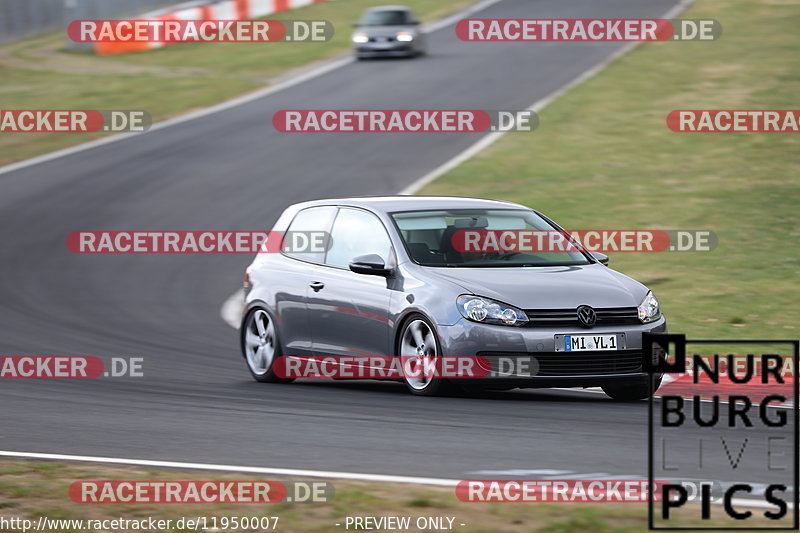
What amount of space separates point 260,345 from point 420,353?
7.59ft

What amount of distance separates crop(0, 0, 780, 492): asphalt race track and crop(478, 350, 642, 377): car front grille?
0.26 meters

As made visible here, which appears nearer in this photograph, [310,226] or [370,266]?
[370,266]

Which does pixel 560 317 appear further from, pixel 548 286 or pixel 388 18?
pixel 388 18

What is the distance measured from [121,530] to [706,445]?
12.4 feet

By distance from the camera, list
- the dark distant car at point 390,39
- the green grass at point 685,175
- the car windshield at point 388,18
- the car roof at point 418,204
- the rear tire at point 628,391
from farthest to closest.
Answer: the car windshield at point 388,18 < the dark distant car at point 390,39 < the green grass at point 685,175 < the car roof at point 418,204 < the rear tire at point 628,391

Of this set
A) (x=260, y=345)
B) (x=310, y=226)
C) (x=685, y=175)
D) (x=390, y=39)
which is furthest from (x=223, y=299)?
(x=390, y=39)

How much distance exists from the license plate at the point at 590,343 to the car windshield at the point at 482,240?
112 centimetres

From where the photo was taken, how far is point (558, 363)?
10.7 m

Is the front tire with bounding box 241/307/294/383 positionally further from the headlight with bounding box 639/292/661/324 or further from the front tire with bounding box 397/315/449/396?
the headlight with bounding box 639/292/661/324

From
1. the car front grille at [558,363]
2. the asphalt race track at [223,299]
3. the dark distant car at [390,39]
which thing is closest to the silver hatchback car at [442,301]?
the car front grille at [558,363]

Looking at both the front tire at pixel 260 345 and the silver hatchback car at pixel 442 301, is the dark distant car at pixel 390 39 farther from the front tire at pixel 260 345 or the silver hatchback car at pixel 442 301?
the front tire at pixel 260 345

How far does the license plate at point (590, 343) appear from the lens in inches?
424

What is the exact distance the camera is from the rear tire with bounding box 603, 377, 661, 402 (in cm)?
1130

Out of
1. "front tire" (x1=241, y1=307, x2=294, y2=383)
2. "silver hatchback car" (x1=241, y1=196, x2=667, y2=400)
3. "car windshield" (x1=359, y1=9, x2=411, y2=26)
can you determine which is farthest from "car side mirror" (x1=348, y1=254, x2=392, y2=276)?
"car windshield" (x1=359, y1=9, x2=411, y2=26)
